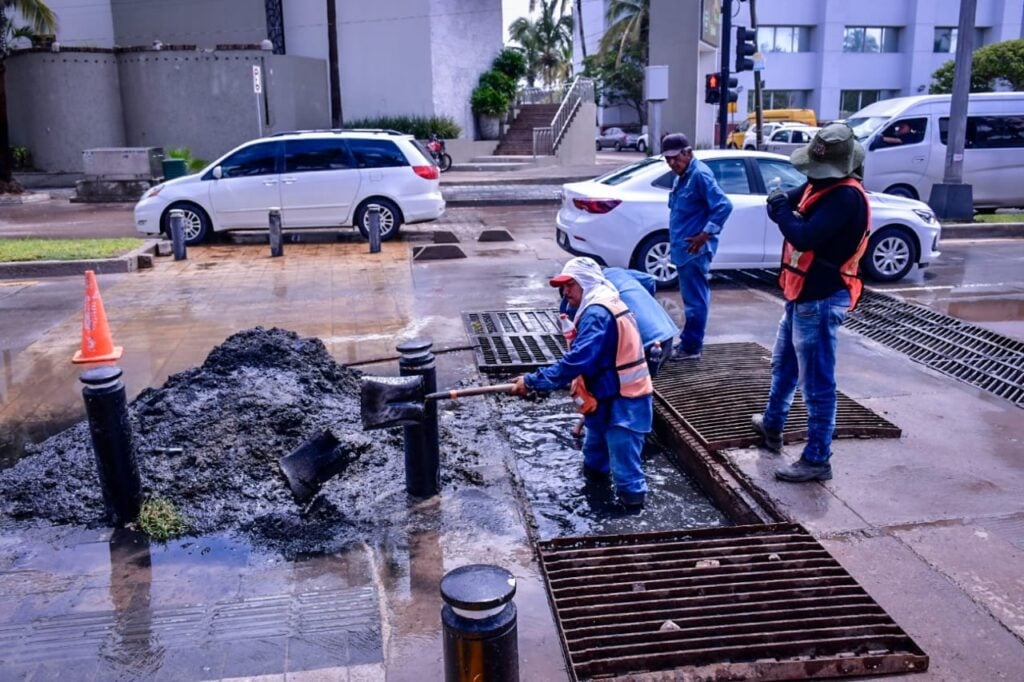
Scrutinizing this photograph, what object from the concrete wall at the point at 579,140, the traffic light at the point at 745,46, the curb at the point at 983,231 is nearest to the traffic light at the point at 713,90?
the traffic light at the point at 745,46

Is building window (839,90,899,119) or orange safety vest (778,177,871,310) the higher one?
building window (839,90,899,119)

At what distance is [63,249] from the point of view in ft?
42.4

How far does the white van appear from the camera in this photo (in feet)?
51.8

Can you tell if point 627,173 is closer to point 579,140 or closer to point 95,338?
point 95,338

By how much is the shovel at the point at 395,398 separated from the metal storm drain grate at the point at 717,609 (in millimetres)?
882

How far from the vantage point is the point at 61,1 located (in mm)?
31641

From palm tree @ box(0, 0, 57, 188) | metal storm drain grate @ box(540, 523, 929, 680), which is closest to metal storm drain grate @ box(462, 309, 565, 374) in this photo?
metal storm drain grate @ box(540, 523, 929, 680)

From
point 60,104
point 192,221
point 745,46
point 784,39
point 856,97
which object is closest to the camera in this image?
point 192,221

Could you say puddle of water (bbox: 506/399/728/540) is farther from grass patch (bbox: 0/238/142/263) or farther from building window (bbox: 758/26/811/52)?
building window (bbox: 758/26/811/52)

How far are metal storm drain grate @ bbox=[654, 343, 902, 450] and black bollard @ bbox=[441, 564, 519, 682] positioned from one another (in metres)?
2.97

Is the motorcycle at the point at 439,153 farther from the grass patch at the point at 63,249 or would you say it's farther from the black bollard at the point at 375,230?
the grass patch at the point at 63,249

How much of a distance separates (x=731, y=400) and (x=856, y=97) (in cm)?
5084

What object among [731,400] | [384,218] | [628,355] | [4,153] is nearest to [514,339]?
[731,400]

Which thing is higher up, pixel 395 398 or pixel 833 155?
pixel 833 155
